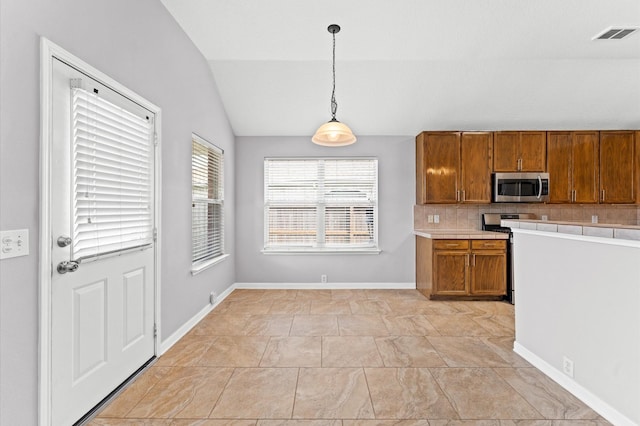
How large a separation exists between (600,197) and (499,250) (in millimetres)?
1902

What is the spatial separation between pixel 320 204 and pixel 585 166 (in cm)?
406

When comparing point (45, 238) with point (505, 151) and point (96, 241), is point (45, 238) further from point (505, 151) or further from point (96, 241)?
point (505, 151)

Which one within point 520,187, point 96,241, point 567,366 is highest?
point 520,187

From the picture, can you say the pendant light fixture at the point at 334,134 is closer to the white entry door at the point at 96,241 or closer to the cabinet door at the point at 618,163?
the white entry door at the point at 96,241

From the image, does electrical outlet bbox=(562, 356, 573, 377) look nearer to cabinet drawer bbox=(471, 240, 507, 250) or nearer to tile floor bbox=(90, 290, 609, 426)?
→ tile floor bbox=(90, 290, 609, 426)

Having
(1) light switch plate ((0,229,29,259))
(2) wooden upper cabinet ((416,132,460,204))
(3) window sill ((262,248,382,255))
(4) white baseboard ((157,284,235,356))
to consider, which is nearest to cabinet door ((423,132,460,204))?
(2) wooden upper cabinet ((416,132,460,204))

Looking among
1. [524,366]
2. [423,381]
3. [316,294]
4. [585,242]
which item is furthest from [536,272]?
[316,294]

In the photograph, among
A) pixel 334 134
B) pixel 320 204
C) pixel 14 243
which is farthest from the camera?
pixel 320 204

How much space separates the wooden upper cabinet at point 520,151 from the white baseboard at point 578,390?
2946mm

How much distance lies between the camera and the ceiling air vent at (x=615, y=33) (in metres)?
3.33

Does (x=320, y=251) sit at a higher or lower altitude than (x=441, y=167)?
lower

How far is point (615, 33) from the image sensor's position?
340cm

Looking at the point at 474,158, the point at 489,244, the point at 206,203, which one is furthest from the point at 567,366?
the point at 206,203

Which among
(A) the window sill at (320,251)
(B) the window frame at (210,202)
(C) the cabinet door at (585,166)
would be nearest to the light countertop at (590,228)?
(A) the window sill at (320,251)
